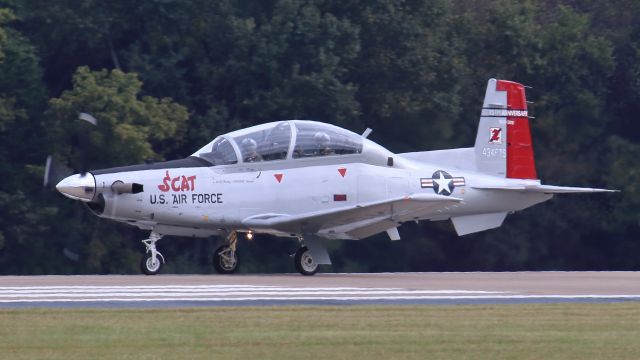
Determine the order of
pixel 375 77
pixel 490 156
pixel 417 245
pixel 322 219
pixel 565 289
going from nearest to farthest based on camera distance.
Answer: pixel 565 289 < pixel 322 219 < pixel 490 156 < pixel 417 245 < pixel 375 77

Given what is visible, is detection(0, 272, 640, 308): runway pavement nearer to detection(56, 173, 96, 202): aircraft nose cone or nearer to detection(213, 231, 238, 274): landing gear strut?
detection(213, 231, 238, 274): landing gear strut

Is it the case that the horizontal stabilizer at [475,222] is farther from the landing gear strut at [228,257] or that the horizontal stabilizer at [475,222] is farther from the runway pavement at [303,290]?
the landing gear strut at [228,257]

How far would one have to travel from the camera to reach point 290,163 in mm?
19406

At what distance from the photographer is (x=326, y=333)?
11.4 meters

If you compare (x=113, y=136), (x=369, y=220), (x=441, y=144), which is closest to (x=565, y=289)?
(x=369, y=220)

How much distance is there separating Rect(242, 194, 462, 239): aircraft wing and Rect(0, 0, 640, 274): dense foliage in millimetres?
9416

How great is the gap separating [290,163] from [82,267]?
443 inches

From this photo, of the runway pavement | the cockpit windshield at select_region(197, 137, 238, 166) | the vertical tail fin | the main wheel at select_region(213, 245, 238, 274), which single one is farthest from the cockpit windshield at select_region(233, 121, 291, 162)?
the vertical tail fin

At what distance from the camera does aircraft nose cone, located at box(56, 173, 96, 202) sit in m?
17.8

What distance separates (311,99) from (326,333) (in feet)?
65.4

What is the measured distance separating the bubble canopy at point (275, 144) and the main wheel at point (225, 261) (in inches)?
55.7

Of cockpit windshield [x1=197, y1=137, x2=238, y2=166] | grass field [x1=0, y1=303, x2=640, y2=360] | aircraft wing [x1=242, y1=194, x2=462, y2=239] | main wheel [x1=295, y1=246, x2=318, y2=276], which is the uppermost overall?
cockpit windshield [x1=197, y1=137, x2=238, y2=166]

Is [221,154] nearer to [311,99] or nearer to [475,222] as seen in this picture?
[475,222]

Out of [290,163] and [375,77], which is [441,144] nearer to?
[375,77]
